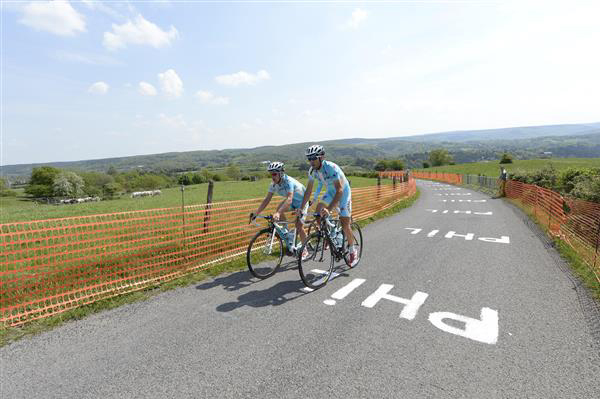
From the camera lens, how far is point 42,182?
99.1 metres

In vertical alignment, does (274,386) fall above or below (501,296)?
above

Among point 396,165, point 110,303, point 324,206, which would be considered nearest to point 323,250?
point 324,206

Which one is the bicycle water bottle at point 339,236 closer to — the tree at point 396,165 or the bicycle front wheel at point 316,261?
the bicycle front wheel at point 316,261

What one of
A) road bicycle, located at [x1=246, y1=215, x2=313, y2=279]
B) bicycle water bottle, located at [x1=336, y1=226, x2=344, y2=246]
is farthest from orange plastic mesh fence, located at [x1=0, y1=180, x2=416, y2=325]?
bicycle water bottle, located at [x1=336, y1=226, x2=344, y2=246]

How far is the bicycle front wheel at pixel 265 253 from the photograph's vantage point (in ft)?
19.1

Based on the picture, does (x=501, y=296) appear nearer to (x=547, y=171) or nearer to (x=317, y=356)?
(x=317, y=356)

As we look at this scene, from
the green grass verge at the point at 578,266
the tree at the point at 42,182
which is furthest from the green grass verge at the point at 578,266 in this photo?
the tree at the point at 42,182

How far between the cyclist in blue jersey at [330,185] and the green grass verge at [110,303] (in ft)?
7.25

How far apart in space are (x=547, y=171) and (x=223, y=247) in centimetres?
2751

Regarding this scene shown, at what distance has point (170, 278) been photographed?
591cm

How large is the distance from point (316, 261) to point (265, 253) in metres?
1.29

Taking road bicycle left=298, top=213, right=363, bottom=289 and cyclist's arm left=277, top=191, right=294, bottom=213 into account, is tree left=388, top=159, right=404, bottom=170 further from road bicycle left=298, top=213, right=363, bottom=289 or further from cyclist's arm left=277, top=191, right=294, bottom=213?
cyclist's arm left=277, top=191, right=294, bottom=213

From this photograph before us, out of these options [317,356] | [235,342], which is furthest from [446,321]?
[235,342]

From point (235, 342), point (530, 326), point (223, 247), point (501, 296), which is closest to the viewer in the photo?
point (235, 342)
